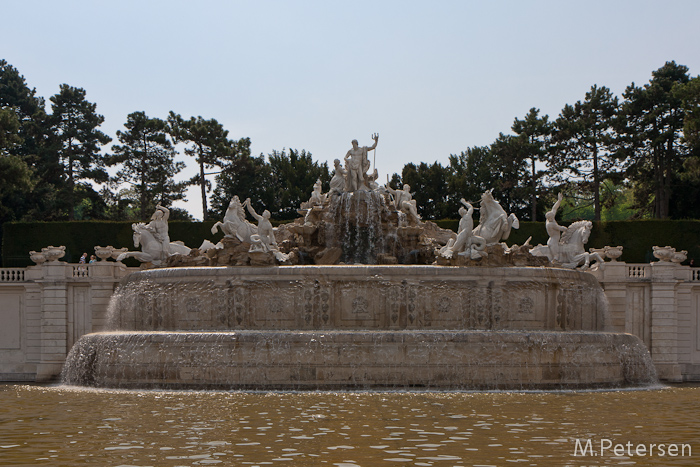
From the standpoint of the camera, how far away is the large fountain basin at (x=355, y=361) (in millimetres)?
20344

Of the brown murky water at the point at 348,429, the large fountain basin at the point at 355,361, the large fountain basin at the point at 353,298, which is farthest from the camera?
the large fountain basin at the point at 353,298

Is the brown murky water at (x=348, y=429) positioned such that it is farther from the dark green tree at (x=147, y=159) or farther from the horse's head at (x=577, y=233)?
the dark green tree at (x=147, y=159)

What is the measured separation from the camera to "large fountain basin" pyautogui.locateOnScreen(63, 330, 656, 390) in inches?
801

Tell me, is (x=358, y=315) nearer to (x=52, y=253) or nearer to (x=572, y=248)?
(x=572, y=248)

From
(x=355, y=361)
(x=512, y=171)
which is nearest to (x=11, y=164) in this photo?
(x=355, y=361)

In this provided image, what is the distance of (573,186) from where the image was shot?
2199 inches

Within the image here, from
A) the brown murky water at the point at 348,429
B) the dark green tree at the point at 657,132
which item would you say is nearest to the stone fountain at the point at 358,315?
the brown murky water at the point at 348,429

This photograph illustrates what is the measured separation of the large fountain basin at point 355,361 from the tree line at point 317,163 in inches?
1191

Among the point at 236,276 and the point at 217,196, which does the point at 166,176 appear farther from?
the point at 236,276

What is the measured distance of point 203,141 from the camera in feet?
187

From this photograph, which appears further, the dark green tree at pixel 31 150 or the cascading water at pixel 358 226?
the dark green tree at pixel 31 150

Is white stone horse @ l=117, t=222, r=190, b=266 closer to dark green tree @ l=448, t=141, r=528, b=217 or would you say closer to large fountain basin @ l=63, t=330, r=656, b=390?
large fountain basin @ l=63, t=330, r=656, b=390

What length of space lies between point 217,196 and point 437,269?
37.3m

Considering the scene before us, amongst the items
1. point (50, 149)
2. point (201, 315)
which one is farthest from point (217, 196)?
point (201, 315)
